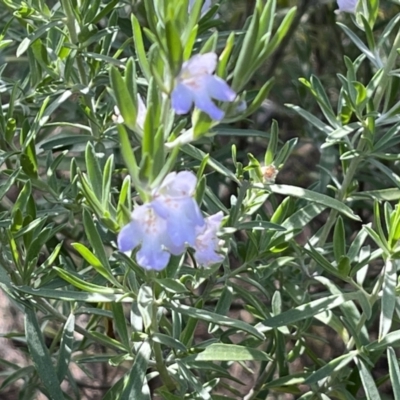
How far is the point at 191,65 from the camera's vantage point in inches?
30.6

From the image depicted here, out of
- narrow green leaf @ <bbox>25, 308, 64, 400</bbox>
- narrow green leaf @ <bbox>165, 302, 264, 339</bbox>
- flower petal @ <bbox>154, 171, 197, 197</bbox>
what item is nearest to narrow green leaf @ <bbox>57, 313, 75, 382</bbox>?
narrow green leaf @ <bbox>25, 308, 64, 400</bbox>

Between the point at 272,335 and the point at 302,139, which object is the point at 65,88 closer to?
the point at 272,335

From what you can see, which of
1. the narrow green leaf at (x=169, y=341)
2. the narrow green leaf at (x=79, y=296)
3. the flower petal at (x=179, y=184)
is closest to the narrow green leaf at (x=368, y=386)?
the narrow green leaf at (x=169, y=341)

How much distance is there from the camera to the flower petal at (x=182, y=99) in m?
0.75

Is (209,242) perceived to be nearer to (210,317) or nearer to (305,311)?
(210,317)

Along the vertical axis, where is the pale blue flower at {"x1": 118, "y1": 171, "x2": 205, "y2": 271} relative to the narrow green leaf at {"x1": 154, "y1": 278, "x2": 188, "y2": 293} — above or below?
above

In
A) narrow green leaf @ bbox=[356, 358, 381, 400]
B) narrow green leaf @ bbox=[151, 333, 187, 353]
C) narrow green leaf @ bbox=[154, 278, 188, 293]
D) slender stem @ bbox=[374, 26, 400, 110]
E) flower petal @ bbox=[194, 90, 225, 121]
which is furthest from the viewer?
slender stem @ bbox=[374, 26, 400, 110]

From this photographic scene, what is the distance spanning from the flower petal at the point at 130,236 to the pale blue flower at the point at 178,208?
4 cm

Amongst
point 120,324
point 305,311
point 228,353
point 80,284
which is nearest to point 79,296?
point 80,284

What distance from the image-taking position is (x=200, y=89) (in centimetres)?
75

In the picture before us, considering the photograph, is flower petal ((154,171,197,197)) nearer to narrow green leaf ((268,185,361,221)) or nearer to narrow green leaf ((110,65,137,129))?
narrow green leaf ((110,65,137,129))

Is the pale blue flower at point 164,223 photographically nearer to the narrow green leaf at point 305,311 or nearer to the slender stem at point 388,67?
the narrow green leaf at point 305,311

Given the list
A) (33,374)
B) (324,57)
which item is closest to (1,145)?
(33,374)

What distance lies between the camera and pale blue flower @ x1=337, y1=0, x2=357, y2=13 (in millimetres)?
1307
